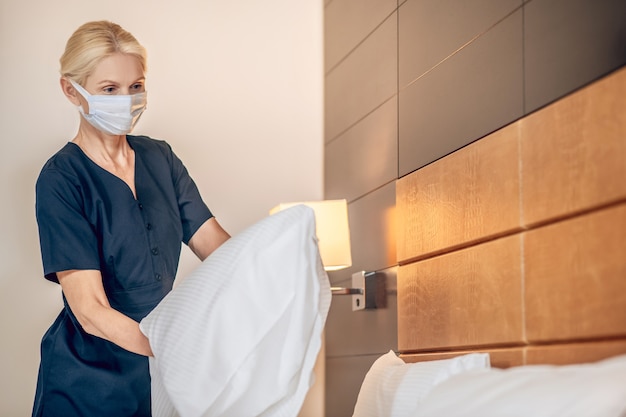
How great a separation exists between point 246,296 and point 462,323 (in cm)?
79

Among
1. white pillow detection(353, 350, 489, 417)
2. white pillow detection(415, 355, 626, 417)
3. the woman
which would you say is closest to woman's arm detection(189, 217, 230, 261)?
the woman

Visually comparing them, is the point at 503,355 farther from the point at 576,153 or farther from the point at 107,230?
the point at 107,230

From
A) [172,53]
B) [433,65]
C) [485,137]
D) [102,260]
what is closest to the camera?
[485,137]

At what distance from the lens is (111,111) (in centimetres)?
264

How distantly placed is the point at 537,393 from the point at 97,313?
118cm

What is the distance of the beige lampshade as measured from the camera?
11.2 ft

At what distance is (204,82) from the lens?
4.12 m

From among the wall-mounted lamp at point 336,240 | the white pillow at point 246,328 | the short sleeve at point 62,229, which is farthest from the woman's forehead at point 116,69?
the wall-mounted lamp at point 336,240

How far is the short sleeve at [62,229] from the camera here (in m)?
Result: 2.33

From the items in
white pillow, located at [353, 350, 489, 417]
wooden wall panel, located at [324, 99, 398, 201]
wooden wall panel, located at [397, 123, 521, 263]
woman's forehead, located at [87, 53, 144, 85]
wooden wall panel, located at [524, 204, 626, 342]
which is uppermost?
woman's forehead, located at [87, 53, 144, 85]

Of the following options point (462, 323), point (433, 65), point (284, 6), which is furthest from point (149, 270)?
point (284, 6)

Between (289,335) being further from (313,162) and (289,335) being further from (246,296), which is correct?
(313,162)

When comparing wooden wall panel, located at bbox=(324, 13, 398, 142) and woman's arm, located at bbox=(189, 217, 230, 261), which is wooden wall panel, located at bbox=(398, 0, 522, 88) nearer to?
wooden wall panel, located at bbox=(324, 13, 398, 142)

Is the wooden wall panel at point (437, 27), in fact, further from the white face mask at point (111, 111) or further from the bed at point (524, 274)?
the white face mask at point (111, 111)
